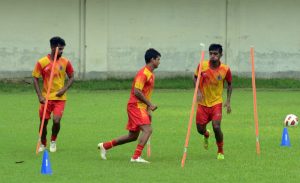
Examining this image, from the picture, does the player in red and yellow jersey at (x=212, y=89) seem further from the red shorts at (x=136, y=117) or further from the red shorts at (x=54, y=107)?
the red shorts at (x=54, y=107)

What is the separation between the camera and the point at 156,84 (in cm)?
3409

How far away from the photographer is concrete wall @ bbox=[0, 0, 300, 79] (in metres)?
34.8

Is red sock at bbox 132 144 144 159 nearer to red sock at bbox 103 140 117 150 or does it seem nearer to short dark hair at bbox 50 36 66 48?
red sock at bbox 103 140 117 150

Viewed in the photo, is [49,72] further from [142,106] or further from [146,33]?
[146,33]

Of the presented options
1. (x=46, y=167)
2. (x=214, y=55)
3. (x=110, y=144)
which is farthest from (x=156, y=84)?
(x=46, y=167)

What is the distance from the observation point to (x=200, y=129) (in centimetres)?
1567

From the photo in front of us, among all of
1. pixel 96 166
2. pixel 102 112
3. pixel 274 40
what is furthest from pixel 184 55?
pixel 96 166

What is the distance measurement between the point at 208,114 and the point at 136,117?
1.41 metres

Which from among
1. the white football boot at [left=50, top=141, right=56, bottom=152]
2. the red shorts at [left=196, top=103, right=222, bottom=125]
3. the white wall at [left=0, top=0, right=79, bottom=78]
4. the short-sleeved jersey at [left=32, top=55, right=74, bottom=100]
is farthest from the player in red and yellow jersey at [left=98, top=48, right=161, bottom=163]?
the white wall at [left=0, top=0, right=79, bottom=78]

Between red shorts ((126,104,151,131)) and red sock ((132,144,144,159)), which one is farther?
red shorts ((126,104,151,131))

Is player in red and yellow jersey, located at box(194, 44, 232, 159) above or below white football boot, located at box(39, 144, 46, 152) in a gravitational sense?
above

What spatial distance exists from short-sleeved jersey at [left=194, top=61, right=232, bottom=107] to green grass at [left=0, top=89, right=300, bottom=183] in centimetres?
91

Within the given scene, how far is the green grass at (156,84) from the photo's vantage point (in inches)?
1298

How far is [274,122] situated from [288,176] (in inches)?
334
